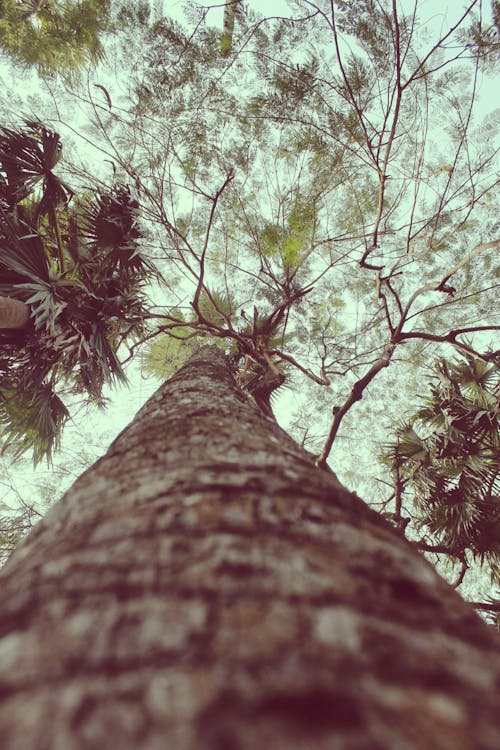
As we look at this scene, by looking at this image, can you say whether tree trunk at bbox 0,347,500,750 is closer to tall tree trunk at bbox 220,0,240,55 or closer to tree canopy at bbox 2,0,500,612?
tree canopy at bbox 2,0,500,612

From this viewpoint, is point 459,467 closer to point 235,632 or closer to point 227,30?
point 235,632

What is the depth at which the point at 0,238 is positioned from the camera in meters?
3.84

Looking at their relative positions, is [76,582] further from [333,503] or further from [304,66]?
[304,66]

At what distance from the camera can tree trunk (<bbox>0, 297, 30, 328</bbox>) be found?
136 inches

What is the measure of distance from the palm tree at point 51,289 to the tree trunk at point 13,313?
16mm

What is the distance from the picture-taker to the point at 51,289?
4133mm

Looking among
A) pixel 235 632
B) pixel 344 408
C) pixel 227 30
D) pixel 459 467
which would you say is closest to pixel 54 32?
pixel 227 30

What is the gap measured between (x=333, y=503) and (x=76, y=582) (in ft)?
1.65

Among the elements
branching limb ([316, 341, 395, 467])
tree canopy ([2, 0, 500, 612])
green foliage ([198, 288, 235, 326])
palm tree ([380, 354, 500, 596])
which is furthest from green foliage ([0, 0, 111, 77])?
palm tree ([380, 354, 500, 596])

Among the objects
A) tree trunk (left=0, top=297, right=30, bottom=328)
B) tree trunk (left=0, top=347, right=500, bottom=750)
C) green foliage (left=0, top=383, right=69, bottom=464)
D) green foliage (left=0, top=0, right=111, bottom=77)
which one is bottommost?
tree trunk (left=0, top=347, right=500, bottom=750)

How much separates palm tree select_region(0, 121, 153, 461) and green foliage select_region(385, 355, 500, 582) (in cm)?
437

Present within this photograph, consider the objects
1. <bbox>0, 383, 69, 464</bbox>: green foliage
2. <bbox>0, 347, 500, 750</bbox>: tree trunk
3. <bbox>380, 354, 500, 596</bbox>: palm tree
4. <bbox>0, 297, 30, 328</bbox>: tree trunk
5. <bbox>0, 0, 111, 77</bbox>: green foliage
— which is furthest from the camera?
<bbox>0, 0, 111, 77</bbox>: green foliage

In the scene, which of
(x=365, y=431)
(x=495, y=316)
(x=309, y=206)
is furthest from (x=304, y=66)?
(x=365, y=431)

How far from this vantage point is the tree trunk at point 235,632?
363mm
